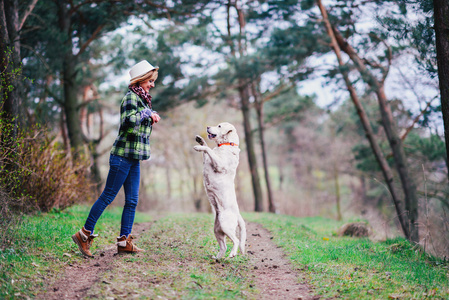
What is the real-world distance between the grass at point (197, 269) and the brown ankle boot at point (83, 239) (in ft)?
0.58

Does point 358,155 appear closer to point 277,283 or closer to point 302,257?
point 302,257

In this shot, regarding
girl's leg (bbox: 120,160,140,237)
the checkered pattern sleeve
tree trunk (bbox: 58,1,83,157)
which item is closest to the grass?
girl's leg (bbox: 120,160,140,237)

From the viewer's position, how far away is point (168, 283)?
3896mm

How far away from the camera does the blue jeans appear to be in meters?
4.60

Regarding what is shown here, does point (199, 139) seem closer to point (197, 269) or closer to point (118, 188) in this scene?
point (118, 188)

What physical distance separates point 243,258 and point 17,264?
2.95 metres

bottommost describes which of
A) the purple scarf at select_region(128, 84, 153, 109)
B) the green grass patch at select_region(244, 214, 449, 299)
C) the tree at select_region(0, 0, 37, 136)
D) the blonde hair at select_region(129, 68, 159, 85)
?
the green grass patch at select_region(244, 214, 449, 299)

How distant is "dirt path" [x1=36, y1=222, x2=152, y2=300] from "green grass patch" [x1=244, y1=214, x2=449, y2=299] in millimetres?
2569

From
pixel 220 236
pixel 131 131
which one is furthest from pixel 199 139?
pixel 220 236

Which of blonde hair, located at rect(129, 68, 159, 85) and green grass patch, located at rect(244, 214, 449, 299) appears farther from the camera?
blonde hair, located at rect(129, 68, 159, 85)

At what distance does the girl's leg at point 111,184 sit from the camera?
15.1ft

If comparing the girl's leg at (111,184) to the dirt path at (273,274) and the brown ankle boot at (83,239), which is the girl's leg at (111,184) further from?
the dirt path at (273,274)

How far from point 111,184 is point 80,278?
119cm

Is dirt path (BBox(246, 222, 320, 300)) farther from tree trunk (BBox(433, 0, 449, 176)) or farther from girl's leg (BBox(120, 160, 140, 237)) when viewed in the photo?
tree trunk (BBox(433, 0, 449, 176))
